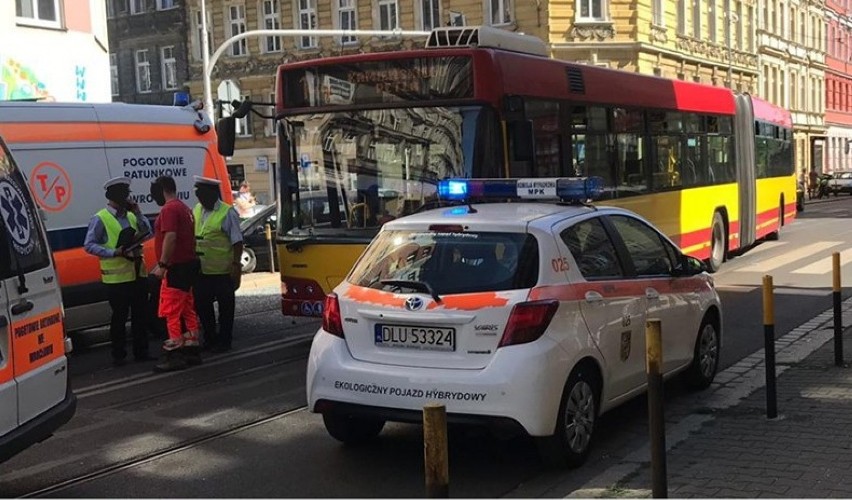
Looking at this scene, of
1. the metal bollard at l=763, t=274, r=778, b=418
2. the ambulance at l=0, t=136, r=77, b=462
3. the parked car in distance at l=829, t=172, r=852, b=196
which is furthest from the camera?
the parked car in distance at l=829, t=172, r=852, b=196

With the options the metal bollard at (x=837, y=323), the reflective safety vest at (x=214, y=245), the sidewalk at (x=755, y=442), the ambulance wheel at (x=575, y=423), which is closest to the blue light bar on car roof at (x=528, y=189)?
the ambulance wheel at (x=575, y=423)

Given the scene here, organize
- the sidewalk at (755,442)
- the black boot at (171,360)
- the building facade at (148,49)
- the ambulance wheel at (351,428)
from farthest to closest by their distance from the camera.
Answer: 1. the building facade at (148,49)
2. the black boot at (171,360)
3. the ambulance wheel at (351,428)
4. the sidewalk at (755,442)

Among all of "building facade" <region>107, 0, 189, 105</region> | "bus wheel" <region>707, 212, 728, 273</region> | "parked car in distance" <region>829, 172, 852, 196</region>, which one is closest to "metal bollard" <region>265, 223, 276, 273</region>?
"bus wheel" <region>707, 212, 728, 273</region>

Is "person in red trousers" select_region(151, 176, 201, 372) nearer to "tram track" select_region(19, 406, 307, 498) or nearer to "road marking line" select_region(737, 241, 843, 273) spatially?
"tram track" select_region(19, 406, 307, 498)

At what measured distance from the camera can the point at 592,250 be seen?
6.47 metres

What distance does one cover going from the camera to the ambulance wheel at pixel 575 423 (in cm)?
574

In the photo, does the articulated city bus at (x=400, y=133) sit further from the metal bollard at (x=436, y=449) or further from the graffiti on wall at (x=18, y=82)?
the graffiti on wall at (x=18, y=82)

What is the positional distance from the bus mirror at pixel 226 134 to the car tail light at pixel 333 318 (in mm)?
4477

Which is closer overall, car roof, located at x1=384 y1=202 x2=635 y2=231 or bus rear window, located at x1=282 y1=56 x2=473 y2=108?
car roof, located at x1=384 y1=202 x2=635 y2=231

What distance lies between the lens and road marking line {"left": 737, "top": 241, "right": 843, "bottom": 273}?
55.8ft

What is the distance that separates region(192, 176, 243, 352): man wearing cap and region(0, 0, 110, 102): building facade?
8.74m

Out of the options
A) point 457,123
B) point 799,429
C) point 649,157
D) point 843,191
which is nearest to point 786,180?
point 649,157

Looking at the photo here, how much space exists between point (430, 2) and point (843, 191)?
2601 cm

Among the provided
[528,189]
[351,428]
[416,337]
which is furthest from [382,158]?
[416,337]
